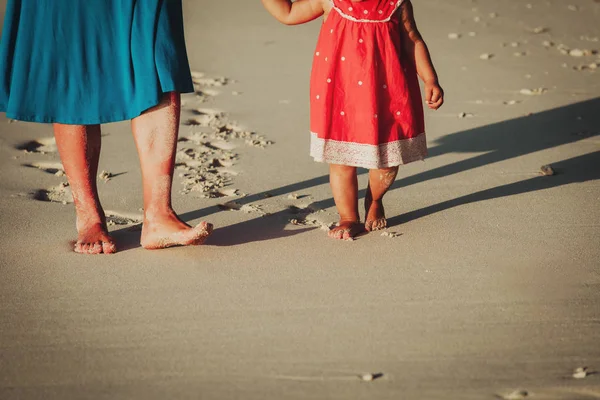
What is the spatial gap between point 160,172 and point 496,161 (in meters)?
1.98

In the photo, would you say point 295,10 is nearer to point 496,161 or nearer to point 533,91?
point 496,161

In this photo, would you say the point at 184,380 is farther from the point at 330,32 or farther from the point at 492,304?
the point at 330,32

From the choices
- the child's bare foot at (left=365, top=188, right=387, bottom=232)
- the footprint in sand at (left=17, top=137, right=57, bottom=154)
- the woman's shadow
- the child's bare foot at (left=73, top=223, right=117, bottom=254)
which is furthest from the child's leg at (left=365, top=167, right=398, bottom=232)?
the footprint in sand at (left=17, top=137, right=57, bottom=154)

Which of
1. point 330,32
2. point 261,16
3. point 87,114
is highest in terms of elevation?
point 261,16

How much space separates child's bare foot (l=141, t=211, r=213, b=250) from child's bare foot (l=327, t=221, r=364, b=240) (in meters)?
0.55

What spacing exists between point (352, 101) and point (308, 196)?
74 centimetres

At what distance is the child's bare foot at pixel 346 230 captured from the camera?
3379mm

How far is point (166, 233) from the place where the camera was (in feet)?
10.4

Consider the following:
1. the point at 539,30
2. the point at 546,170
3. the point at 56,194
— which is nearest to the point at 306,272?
the point at 56,194

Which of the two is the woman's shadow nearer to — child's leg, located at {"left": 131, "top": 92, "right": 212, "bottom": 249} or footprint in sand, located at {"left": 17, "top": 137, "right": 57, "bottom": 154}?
child's leg, located at {"left": 131, "top": 92, "right": 212, "bottom": 249}

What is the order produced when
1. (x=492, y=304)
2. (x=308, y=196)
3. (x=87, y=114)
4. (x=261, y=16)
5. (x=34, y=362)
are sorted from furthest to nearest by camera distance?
(x=261, y=16) → (x=308, y=196) → (x=87, y=114) → (x=492, y=304) → (x=34, y=362)

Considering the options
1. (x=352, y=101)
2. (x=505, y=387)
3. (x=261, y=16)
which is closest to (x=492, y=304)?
(x=505, y=387)

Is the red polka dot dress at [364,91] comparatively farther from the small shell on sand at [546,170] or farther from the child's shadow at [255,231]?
the small shell on sand at [546,170]

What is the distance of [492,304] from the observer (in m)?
2.77
